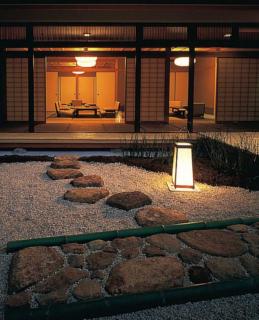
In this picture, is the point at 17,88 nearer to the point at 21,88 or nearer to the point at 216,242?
the point at 21,88

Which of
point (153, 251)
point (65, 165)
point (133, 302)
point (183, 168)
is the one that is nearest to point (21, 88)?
point (65, 165)

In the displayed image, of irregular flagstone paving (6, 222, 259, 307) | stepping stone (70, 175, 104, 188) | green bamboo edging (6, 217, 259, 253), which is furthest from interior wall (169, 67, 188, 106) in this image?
irregular flagstone paving (6, 222, 259, 307)

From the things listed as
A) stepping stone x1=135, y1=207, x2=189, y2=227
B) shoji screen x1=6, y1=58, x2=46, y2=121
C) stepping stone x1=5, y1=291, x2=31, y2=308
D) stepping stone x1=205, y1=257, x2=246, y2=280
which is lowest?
stepping stone x1=5, y1=291, x2=31, y2=308

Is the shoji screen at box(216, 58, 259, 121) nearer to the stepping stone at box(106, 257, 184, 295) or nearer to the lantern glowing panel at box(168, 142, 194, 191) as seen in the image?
the lantern glowing panel at box(168, 142, 194, 191)

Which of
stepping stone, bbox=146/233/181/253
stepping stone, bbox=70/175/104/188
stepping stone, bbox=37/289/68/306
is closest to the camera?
stepping stone, bbox=37/289/68/306

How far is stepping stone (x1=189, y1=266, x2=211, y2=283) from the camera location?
2537mm

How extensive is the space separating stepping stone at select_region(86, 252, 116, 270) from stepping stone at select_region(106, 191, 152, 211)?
3.43 ft

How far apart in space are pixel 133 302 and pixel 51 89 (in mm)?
18063

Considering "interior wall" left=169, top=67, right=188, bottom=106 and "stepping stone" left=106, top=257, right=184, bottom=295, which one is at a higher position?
"interior wall" left=169, top=67, right=188, bottom=106

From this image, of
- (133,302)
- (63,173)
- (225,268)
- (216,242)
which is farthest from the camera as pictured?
(63,173)

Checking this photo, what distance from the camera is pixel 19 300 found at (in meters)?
2.28

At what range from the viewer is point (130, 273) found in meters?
2.56

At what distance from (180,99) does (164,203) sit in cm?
1544

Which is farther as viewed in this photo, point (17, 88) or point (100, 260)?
point (17, 88)
